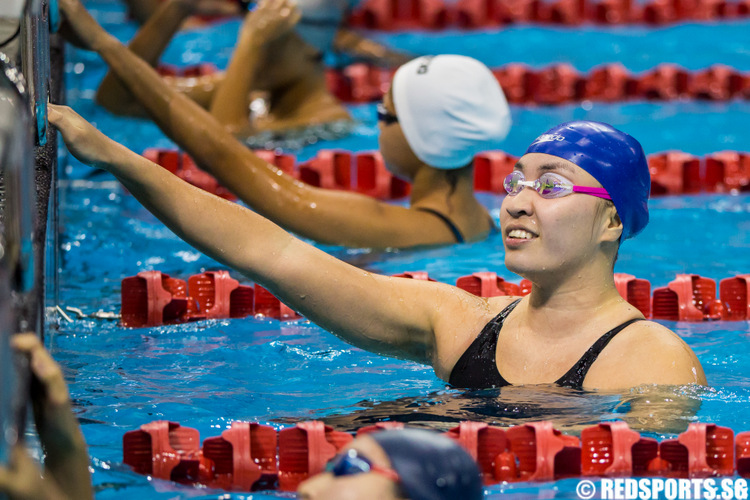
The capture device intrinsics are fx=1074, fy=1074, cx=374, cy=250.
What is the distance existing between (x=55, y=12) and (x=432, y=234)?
1772mm

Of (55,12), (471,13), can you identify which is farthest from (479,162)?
(471,13)

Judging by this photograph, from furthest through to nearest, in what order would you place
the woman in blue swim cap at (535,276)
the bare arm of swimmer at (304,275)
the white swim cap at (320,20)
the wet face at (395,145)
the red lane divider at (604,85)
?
1. the red lane divider at (604,85)
2. the white swim cap at (320,20)
3. the wet face at (395,145)
4. the woman in blue swim cap at (535,276)
5. the bare arm of swimmer at (304,275)

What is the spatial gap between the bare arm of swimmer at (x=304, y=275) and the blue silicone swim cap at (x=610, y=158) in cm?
45

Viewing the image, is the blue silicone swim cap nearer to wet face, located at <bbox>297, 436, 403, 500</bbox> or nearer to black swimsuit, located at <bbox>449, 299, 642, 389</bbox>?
black swimsuit, located at <bbox>449, 299, 642, 389</bbox>

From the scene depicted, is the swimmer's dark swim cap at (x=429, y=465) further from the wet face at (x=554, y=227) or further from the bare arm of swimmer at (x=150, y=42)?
the bare arm of swimmer at (x=150, y=42)

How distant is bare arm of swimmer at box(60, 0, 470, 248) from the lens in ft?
11.8

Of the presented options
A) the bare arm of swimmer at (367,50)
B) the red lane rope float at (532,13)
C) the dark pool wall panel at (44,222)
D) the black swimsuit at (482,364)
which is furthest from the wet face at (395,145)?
the red lane rope float at (532,13)

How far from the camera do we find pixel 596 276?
8.48ft

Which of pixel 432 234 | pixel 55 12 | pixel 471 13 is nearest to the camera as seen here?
pixel 55 12

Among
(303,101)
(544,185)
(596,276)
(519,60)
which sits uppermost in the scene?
(519,60)

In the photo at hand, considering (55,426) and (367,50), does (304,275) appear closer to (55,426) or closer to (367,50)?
(55,426)

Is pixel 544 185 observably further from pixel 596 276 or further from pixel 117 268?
pixel 117 268

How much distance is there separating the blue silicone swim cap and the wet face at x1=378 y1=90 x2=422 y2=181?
5.02ft

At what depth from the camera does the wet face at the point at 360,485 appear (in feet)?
5.04
